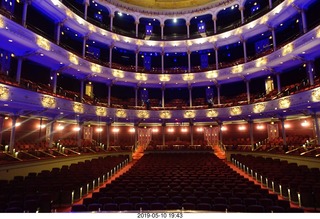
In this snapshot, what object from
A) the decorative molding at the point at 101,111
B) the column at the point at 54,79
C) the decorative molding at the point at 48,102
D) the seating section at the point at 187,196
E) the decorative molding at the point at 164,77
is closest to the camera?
the seating section at the point at 187,196

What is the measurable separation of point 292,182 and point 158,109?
16828mm

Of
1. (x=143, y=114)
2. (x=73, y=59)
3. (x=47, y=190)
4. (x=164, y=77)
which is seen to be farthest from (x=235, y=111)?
(x=47, y=190)

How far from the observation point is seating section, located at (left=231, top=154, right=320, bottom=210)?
289 inches

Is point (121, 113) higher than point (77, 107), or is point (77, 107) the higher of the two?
point (121, 113)

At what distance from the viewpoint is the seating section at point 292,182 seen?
7.35 meters

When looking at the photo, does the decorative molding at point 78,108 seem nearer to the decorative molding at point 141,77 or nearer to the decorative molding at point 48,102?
the decorative molding at point 48,102

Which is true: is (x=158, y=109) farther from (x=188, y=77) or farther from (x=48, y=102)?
(x=48, y=102)

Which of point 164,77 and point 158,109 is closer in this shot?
point 158,109

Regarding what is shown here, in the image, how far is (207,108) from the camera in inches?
905

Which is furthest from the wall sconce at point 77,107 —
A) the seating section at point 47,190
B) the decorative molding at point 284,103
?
the decorative molding at point 284,103

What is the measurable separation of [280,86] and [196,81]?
877cm

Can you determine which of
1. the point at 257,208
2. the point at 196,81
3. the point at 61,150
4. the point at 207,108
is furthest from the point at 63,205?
the point at 196,81

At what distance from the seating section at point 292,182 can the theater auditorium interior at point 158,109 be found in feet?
0.17

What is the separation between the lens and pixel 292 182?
8.38 metres
